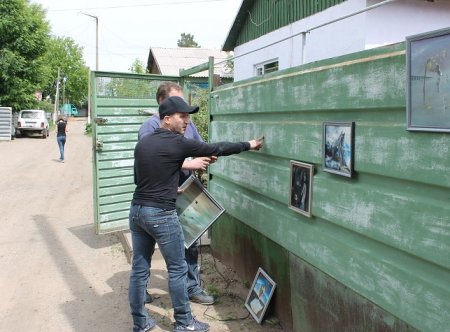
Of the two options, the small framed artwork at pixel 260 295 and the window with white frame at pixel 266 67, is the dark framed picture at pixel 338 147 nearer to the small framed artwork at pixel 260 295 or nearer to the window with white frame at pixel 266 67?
the small framed artwork at pixel 260 295

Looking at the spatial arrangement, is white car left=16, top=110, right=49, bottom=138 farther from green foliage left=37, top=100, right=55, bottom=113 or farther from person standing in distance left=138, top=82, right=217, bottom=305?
person standing in distance left=138, top=82, right=217, bottom=305

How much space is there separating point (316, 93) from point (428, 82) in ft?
3.52

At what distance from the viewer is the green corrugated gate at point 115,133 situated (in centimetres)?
637

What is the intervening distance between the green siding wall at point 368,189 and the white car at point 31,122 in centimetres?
2769

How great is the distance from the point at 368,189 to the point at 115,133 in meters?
4.55

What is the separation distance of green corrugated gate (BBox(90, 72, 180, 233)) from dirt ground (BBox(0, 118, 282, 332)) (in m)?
0.50

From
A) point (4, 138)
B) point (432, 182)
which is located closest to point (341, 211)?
point (432, 182)

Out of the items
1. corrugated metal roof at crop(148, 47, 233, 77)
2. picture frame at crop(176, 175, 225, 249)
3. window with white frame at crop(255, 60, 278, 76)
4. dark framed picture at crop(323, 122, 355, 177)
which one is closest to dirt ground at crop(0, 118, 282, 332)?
picture frame at crop(176, 175, 225, 249)

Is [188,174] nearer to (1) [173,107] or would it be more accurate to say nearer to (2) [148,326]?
(1) [173,107]

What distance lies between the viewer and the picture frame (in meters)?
4.23

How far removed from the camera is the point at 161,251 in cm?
364

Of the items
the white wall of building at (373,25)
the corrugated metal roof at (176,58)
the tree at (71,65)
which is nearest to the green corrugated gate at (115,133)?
the white wall of building at (373,25)

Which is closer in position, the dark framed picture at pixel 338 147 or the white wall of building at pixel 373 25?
the dark framed picture at pixel 338 147

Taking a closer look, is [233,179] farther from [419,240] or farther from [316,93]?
[419,240]
